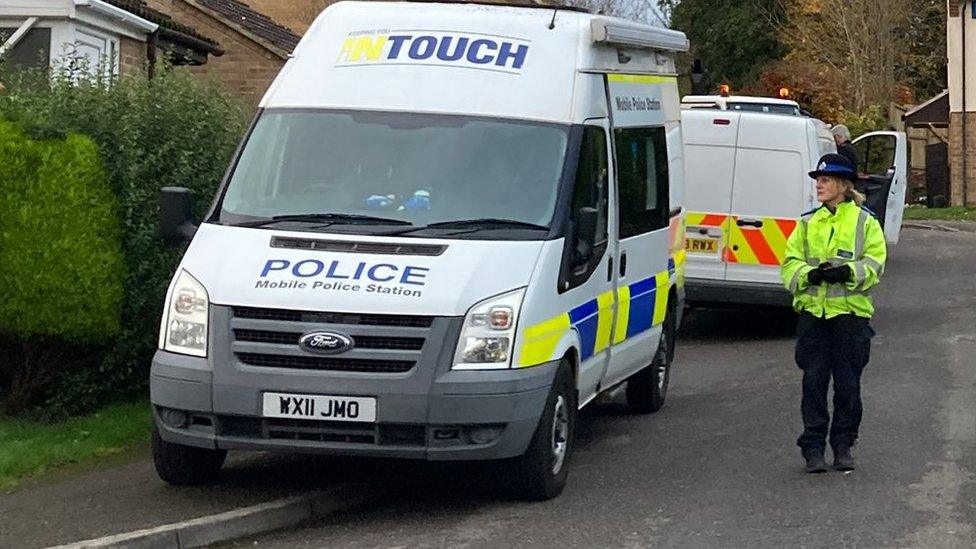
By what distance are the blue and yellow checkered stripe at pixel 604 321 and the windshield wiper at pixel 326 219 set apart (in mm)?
931

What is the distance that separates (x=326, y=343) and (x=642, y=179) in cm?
340

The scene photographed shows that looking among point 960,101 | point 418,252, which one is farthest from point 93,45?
point 960,101

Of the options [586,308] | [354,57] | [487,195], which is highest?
[354,57]

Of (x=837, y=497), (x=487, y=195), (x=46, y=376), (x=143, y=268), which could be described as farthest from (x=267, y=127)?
(x=837, y=497)

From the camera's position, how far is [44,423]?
35.1 ft

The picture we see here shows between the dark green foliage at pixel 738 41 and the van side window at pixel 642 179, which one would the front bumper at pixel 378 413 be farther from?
the dark green foliage at pixel 738 41

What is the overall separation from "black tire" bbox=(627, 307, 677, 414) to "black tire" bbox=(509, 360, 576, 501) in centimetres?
279

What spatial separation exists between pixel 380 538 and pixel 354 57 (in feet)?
9.38

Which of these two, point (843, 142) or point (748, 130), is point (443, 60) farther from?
point (843, 142)

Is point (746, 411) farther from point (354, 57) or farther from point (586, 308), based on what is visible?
point (354, 57)

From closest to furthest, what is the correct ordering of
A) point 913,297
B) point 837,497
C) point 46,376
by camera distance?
1. point 837,497
2. point 46,376
3. point 913,297

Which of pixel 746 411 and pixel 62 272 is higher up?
pixel 62 272

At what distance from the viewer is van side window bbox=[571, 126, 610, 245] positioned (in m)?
8.92

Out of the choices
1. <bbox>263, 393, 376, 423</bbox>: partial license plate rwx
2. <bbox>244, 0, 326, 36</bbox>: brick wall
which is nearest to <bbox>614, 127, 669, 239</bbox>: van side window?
<bbox>263, 393, 376, 423</bbox>: partial license plate rwx
